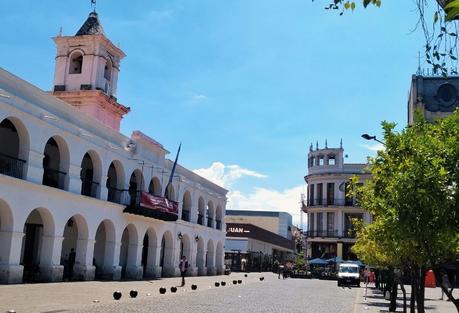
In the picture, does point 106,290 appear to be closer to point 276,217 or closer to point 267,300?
point 267,300

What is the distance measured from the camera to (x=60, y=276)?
2620 centimetres

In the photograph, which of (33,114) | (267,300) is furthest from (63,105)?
(267,300)

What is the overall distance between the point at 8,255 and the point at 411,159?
17.8 m

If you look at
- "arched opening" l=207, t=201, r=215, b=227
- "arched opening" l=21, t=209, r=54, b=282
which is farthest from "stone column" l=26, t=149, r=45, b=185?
"arched opening" l=207, t=201, r=215, b=227

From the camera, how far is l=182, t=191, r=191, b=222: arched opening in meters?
43.9

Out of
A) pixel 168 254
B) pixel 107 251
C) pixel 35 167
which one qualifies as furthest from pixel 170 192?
pixel 35 167

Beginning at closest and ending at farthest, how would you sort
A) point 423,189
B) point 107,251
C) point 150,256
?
point 423,189, point 107,251, point 150,256

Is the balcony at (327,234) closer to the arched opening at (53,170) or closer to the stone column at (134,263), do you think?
the stone column at (134,263)

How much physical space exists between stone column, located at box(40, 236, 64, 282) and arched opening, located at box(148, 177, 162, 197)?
12.6 meters

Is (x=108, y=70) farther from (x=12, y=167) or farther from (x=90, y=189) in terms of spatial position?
(x=12, y=167)

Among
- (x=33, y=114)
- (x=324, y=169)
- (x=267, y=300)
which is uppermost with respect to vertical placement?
(x=324, y=169)

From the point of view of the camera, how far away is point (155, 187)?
3869cm

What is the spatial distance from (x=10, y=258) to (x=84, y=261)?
598 cm

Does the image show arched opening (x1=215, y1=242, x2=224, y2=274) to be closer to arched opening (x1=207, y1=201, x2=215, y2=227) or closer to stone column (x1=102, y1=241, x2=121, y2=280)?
arched opening (x1=207, y1=201, x2=215, y2=227)
